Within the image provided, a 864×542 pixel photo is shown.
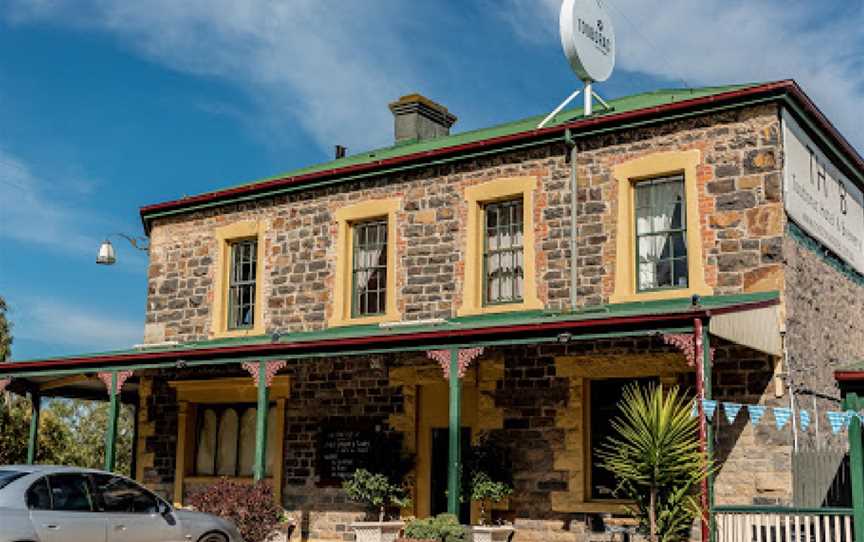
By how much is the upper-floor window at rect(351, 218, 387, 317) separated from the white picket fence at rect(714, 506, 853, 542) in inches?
296

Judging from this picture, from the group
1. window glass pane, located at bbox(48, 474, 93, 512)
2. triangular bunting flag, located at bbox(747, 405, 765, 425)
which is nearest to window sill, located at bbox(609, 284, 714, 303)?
triangular bunting flag, located at bbox(747, 405, 765, 425)

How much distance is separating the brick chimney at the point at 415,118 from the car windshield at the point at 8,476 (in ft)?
39.6

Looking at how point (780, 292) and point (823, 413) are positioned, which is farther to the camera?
point (823, 413)

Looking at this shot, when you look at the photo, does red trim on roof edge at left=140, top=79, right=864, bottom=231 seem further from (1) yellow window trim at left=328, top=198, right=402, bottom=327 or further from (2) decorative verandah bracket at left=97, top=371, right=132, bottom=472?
(2) decorative verandah bracket at left=97, top=371, right=132, bottom=472

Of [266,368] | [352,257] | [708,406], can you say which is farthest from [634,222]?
[266,368]

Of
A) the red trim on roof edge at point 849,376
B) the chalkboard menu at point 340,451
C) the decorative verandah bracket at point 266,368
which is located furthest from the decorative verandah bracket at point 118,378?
the red trim on roof edge at point 849,376

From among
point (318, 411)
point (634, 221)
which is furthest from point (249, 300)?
point (634, 221)

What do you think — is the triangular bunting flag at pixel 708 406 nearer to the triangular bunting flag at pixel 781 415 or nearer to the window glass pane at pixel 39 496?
the triangular bunting flag at pixel 781 415

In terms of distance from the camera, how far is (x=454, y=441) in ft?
44.8

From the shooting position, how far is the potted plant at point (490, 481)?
14750 mm

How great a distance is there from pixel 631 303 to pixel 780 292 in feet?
6.75

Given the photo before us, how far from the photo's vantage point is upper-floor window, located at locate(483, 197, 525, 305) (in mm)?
16391

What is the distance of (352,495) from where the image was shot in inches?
637

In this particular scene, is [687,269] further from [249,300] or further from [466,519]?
[249,300]
